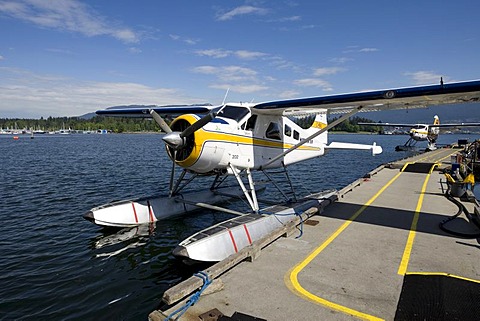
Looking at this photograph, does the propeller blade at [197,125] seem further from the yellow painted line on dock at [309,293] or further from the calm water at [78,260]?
the yellow painted line on dock at [309,293]

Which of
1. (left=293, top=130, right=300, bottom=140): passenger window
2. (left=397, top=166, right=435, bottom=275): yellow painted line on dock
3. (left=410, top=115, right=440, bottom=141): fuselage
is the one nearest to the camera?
(left=397, top=166, right=435, bottom=275): yellow painted line on dock

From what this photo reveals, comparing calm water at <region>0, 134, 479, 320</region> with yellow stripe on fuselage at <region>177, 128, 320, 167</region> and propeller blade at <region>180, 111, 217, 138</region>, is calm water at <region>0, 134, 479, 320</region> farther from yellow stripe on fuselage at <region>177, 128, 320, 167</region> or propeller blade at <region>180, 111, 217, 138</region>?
propeller blade at <region>180, 111, 217, 138</region>

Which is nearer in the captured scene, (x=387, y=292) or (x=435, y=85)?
(x=387, y=292)

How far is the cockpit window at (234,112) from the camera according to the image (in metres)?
8.34

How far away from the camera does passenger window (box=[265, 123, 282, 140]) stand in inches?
377

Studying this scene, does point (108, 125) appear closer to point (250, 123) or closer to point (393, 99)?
point (250, 123)

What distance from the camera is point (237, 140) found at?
830 cm

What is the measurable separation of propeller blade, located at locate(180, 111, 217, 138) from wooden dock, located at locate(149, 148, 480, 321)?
2.94 metres

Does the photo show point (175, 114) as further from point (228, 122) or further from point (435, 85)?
point (435, 85)

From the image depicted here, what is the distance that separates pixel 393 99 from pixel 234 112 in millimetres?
4116

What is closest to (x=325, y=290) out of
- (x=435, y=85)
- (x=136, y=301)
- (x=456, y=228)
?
(x=136, y=301)

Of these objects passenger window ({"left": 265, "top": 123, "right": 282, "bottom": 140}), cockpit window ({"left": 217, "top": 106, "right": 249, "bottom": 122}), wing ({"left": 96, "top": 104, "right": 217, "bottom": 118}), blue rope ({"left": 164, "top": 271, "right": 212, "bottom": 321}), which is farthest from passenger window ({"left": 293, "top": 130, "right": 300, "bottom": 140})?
blue rope ({"left": 164, "top": 271, "right": 212, "bottom": 321})

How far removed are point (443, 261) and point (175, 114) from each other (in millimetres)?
8545

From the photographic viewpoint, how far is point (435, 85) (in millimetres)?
6578
